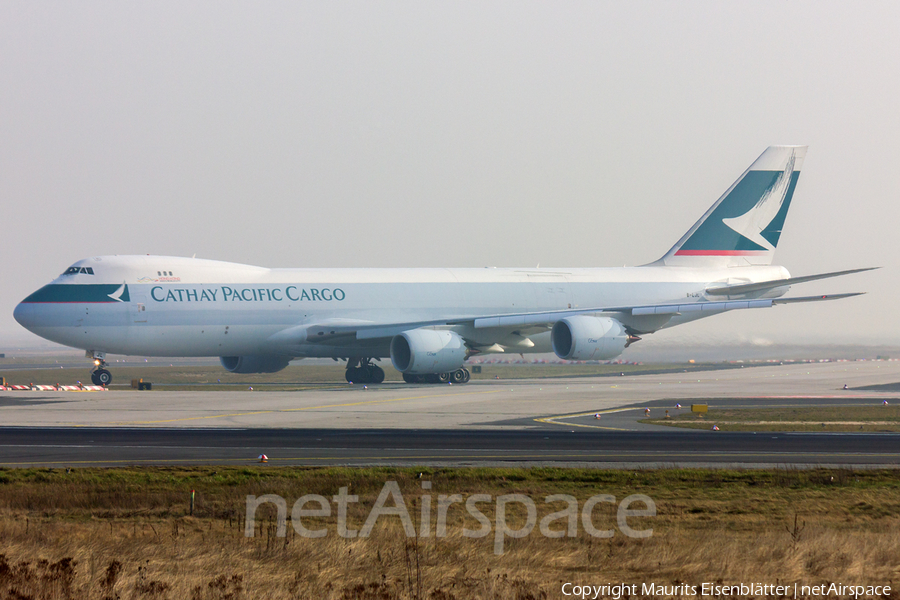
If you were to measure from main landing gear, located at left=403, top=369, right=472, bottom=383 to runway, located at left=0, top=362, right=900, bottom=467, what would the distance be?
5.50 meters

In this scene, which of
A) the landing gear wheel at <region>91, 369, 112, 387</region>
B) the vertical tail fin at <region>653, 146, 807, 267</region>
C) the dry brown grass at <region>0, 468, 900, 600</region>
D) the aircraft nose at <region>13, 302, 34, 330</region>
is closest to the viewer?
the dry brown grass at <region>0, 468, 900, 600</region>

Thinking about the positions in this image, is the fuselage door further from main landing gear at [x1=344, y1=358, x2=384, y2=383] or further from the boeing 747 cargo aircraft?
main landing gear at [x1=344, y1=358, x2=384, y2=383]

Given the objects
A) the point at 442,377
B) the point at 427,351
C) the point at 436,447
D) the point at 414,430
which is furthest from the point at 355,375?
the point at 436,447

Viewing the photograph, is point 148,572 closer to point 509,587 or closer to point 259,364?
point 509,587

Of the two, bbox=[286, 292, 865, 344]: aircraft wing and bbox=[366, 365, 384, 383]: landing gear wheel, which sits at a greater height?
bbox=[286, 292, 865, 344]: aircraft wing

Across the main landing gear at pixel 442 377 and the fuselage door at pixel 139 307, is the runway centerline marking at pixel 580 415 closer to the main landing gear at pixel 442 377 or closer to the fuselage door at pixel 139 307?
the main landing gear at pixel 442 377

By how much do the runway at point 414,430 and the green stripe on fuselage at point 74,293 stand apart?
5121mm

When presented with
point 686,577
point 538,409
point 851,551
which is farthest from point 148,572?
point 538,409

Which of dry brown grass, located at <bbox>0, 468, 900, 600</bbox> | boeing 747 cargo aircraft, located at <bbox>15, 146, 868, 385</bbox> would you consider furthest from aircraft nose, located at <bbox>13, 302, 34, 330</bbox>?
dry brown grass, located at <bbox>0, 468, 900, 600</bbox>

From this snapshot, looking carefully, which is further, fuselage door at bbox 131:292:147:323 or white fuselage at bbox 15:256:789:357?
fuselage door at bbox 131:292:147:323

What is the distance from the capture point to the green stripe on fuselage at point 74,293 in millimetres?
48500

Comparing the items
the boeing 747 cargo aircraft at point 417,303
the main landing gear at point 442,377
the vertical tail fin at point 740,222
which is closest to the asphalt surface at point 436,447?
the boeing 747 cargo aircraft at point 417,303

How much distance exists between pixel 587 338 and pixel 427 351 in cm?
827

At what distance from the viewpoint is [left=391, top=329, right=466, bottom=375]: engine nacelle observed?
167ft
